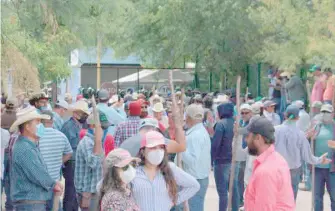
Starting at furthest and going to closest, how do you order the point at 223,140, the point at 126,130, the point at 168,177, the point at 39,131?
the point at 223,140
the point at 126,130
the point at 39,131
the point at 168,177

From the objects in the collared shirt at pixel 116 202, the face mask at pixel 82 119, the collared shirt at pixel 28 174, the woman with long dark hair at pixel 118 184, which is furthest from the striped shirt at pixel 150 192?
the face mask at pixel 82 119

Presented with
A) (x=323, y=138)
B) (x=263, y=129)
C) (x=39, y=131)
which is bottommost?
(x=323, y=138)

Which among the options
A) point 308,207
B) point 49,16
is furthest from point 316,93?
point 49,16

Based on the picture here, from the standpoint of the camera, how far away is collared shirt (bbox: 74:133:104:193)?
11.8m

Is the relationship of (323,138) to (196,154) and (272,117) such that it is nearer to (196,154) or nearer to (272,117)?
(196,154)

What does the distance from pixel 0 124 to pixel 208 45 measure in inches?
760

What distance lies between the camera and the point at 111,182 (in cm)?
818

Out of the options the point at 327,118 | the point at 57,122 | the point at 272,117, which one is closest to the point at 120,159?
the point at 327,118

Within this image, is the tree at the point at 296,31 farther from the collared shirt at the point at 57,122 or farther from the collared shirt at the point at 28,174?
the collared shirt at the point at 28,174

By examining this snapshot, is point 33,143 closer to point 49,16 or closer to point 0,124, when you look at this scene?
point 0,124

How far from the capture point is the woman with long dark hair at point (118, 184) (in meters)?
8.09

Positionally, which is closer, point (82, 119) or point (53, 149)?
point (53, 149)

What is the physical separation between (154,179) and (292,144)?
574cm

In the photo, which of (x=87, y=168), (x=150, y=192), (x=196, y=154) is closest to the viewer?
(x=150, y=192)
